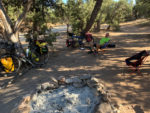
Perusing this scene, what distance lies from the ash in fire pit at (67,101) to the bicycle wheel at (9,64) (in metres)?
2.39

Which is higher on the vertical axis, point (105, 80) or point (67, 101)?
point (67, 101)

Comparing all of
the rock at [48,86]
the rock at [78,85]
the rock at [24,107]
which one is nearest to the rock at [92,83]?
the rock at [78,85]

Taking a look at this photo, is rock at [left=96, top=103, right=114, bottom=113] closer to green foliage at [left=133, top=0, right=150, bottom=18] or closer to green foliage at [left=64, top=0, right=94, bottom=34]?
green foliage at [left=64, top=0, right=94, bottom=34]

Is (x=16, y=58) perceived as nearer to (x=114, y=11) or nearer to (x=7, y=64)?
(x=7, y=64)

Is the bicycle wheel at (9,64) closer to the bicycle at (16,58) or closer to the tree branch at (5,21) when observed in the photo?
the bicycle at (16,58)

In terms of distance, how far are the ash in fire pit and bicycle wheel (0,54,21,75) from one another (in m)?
2.39

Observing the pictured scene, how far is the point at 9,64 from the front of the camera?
172 inches

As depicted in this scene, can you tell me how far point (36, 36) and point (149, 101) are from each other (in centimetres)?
533

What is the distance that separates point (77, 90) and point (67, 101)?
0.46m

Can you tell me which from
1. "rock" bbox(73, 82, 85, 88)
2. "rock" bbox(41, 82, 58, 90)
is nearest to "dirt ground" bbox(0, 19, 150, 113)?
"rock" bbox(41, 82, 58, 90)

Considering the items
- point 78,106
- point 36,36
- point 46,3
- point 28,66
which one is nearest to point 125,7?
point 46,3

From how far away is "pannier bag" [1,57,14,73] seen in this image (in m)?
4.27

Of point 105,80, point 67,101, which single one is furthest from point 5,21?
point 105,80

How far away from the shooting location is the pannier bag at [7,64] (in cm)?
427
